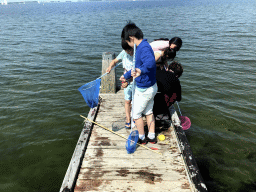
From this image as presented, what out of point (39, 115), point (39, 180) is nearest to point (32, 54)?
point (39, 115)

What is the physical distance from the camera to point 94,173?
3.18m

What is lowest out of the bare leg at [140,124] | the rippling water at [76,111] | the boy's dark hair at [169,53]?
the rippling water at [76,111]

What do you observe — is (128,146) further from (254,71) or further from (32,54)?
(32,54)

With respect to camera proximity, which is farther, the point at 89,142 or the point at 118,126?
the point at 118,126

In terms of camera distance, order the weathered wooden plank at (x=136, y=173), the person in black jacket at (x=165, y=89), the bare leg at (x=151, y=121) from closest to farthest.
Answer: the weathered wooden plank at (x=136, y=173)
the bare leg at (x=151, y=121)
the person in black jacket at (x=165, y=89)

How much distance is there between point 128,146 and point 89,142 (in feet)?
3.03

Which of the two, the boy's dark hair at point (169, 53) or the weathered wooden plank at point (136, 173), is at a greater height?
the boy's dark hair at point (169, 53)

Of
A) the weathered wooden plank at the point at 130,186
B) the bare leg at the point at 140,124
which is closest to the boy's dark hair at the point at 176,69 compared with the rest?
the bare leg at the point at 140,124

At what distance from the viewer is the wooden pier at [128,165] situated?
2955 millimetres

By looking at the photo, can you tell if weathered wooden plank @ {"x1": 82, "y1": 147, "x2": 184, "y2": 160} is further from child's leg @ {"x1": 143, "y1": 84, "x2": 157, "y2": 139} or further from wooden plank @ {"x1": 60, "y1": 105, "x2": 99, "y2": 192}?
child's leg @ {"x1": 143, "y1": 84, "x2": 157, "y2": 139}

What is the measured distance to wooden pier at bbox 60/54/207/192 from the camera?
296 cm

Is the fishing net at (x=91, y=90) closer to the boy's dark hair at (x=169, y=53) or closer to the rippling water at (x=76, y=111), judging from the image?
the boy's dark hair at (x=169, y=53)

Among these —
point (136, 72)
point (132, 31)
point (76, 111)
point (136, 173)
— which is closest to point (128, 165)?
point (136, 173)

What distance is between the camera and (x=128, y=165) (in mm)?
3328
